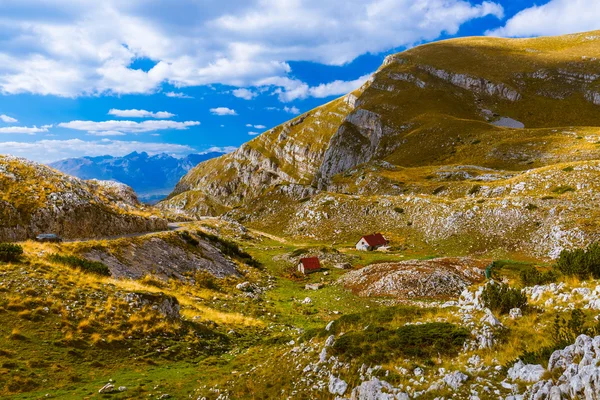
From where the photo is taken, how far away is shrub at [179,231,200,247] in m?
49.2

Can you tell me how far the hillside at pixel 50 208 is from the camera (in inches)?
1480

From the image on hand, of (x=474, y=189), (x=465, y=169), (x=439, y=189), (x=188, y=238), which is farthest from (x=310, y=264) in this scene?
(x=465, y=169)

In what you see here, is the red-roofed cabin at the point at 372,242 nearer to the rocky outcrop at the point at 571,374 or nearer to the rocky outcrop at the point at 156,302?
the rocky outcrop at the point at 156,302

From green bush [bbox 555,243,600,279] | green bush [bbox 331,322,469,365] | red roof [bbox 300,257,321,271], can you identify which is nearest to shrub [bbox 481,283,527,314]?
green bush [bbox 331,322,469,365]

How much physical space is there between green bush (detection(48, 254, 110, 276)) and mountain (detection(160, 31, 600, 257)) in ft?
180

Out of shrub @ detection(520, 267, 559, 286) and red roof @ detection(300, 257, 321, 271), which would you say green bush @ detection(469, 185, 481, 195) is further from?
shrub @ detection(520, 267, 559, 286)

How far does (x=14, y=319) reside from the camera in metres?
19.4

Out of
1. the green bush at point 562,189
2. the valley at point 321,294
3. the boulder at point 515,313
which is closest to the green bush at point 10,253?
the valley at point 321,294

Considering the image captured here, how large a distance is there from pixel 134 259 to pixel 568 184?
7849cm

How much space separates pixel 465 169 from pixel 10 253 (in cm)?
10842

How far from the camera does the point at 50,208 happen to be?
40219mm

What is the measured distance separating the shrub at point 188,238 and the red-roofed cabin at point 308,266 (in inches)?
656

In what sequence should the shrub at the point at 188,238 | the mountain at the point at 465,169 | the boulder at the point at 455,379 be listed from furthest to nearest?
the mountain at the point at 465,169 < the shrub at the point at 188,238 < the boulder at the point at 455,379

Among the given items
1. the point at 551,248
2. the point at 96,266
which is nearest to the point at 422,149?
the point at 551,248
